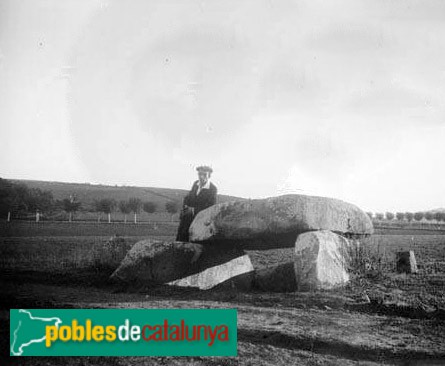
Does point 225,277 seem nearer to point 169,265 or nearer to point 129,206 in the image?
point 169,265

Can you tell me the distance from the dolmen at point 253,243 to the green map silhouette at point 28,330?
359cm

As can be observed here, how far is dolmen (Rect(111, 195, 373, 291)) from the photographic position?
7.32 metres

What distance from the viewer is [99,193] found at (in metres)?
51.9

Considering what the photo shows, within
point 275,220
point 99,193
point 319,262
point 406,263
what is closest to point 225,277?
point 275,220

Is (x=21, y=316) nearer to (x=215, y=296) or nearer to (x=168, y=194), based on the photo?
(x=215, y=296)

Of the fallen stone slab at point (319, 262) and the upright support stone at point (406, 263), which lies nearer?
the fallen stone slab at point (319, 262)

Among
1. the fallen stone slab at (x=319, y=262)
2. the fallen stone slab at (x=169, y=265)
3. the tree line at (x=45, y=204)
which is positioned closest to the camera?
the fallen stone slab at (x=319, y=262)

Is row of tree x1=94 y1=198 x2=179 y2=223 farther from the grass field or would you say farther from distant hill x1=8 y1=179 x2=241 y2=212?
the grass field

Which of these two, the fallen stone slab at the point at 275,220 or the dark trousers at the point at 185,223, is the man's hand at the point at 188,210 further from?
the fallen stone slab at the point at 275,220

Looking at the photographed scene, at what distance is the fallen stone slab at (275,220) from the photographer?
24.7 ft

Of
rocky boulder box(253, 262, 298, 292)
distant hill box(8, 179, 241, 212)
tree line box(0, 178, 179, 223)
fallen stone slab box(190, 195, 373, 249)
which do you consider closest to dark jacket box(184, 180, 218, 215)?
fallen stone slab box(190, 195, 373, 249)

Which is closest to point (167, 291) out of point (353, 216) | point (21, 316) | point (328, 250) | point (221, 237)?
point (221, 237)

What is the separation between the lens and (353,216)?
8.12m

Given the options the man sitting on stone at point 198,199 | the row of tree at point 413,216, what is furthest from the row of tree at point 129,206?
the row of tree at point 413,216
